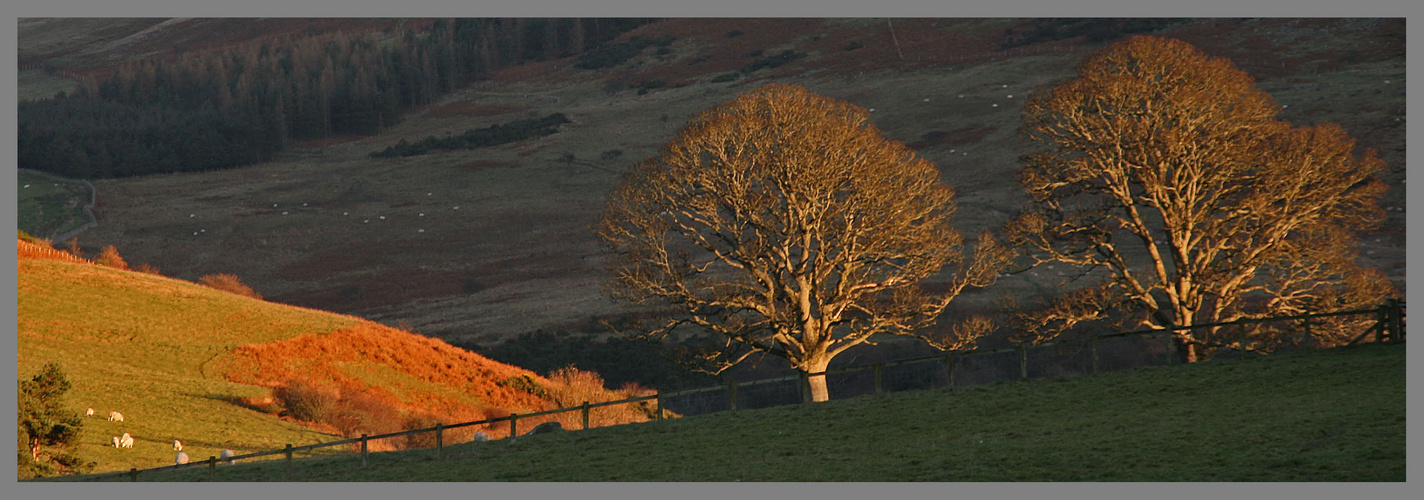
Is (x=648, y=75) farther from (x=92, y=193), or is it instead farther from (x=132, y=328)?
(x=132, y=328)

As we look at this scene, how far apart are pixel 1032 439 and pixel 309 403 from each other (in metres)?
27.9

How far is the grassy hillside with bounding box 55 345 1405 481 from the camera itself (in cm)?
1991

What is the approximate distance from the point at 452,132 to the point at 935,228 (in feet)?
427

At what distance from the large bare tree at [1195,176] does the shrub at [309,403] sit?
24.7 m

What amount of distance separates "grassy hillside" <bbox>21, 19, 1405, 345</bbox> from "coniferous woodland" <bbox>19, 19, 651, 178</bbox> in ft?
19.4

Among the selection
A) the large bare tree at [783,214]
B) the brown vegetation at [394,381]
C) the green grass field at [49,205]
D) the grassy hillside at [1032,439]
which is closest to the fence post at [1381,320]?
the grassy hillside at [1032,439]

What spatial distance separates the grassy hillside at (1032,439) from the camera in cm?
1991

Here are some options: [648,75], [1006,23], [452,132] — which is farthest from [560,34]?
[1006,23]

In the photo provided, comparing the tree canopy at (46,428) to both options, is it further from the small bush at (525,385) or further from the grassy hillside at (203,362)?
the small bush at (525,385)

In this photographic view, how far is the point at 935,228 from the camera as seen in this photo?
1430 inches

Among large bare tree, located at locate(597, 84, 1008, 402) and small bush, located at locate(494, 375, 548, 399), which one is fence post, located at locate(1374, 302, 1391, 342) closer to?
large bare tree, located at locate(597, 84, 1008, 402)

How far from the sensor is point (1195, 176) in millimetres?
33625

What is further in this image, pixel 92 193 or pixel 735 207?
pixel 92 193

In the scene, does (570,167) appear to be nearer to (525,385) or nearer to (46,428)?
(525,385)
